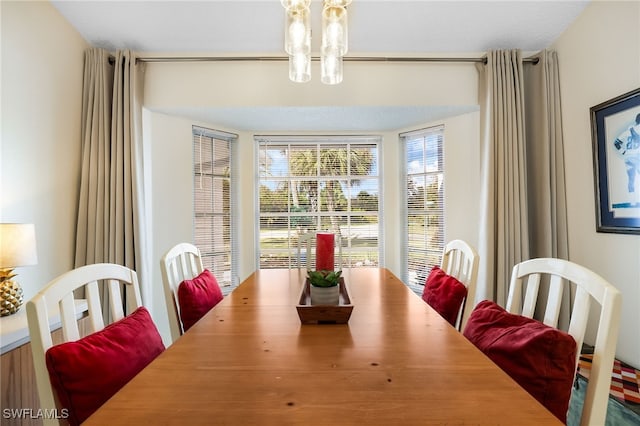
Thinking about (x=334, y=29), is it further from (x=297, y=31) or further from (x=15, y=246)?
(x=15, y=246)

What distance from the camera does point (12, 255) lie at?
56.6 inches

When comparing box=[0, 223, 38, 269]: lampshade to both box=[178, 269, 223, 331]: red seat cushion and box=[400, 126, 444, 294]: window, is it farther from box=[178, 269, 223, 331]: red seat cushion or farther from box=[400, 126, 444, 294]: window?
box=[400, 126, 444, 294]: window

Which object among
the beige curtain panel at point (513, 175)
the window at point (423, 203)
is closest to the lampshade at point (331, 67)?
the beige curtain panel at point (513, 175)

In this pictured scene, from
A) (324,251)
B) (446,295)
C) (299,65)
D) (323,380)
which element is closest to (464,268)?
(446,295)

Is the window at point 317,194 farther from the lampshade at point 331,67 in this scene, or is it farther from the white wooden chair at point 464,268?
the lampshade at point 331,67

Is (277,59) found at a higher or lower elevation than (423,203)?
higher

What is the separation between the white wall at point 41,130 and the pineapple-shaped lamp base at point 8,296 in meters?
0.36

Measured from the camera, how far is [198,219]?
292 cm

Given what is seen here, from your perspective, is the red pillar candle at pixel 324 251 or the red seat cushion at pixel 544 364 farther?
the red pillar candle at pixel 324 251

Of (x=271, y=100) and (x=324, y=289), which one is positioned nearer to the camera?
(x=324, y=289)

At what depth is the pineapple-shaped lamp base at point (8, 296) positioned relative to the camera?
146 cm

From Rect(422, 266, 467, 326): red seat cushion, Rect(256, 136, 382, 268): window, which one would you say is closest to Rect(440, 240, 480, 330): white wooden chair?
Rect(422, 266, 467, 326): red seat cushion

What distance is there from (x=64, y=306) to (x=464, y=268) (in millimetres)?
1558

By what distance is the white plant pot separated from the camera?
1.16 m
